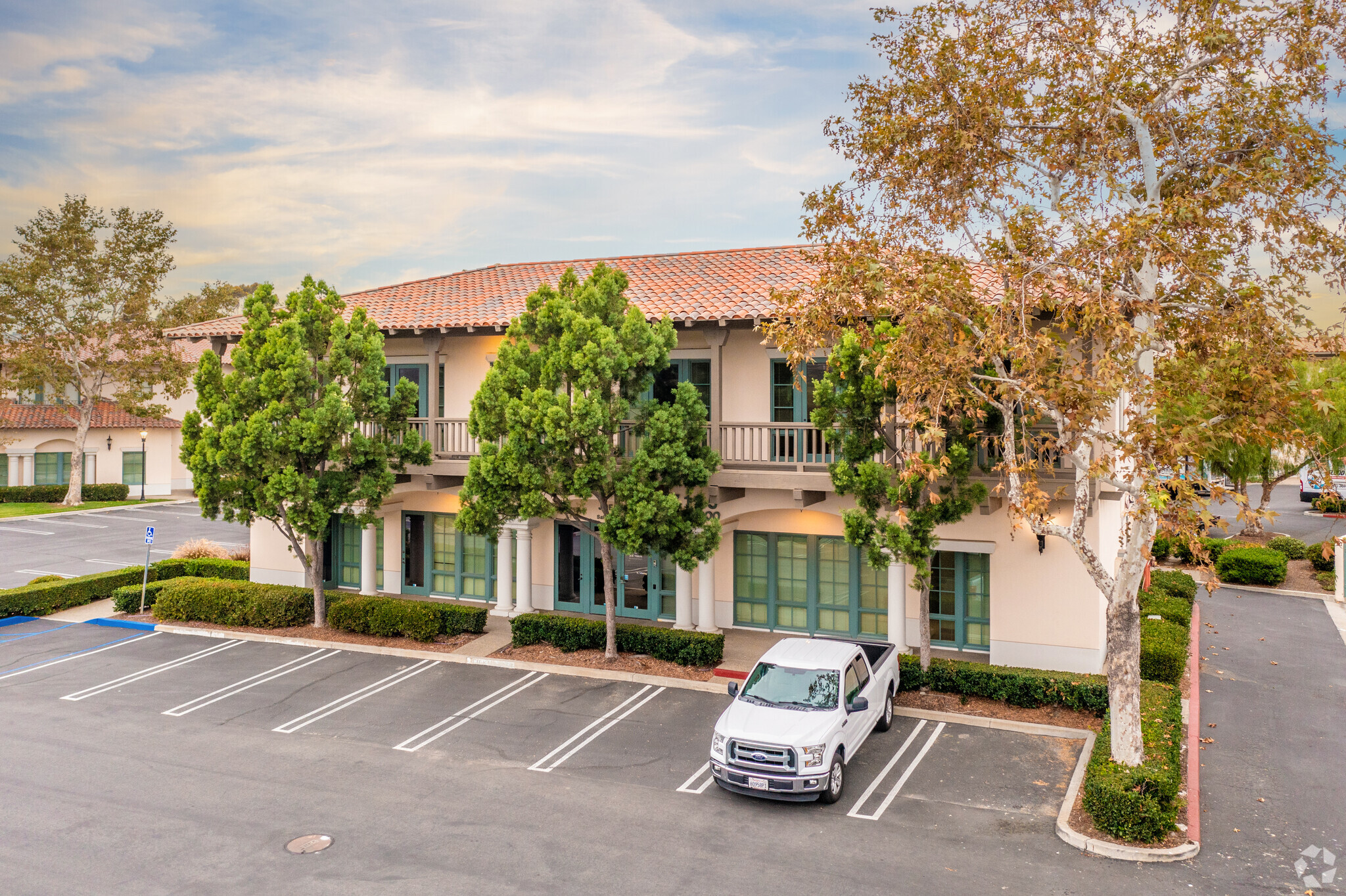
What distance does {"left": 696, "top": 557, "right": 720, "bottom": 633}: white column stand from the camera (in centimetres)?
1927

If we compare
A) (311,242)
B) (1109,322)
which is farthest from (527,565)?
(311,242)

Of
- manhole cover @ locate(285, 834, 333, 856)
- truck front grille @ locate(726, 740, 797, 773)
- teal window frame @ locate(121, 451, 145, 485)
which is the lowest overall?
manhole cover @ locate(285, 834, 333, 856)

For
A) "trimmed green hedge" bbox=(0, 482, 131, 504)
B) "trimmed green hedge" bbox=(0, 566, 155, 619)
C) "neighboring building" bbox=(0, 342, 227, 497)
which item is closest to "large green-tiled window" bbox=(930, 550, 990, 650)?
"trimmed green hedge" bbox=(0, 566, 155, 619)

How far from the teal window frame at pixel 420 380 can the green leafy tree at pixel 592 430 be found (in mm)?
5662

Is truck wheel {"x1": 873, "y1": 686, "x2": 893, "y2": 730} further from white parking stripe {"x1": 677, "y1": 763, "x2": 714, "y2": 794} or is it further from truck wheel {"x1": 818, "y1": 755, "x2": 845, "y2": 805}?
white parking stripe {"x1": 677, "y1": 763, "x2": 714, "y2": 794}

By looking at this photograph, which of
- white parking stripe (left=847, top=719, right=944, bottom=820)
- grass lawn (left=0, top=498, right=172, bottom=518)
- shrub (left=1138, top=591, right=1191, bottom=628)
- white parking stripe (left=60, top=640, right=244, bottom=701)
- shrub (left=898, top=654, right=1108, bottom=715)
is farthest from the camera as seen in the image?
grass lawn (left=0, top=498, right=172, bottom=518)

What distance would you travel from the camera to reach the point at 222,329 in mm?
22969

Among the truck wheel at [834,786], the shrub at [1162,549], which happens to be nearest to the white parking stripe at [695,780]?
Answer: the truck wheel at [834,786]

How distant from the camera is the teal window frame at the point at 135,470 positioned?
50.5m

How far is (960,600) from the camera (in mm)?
17984

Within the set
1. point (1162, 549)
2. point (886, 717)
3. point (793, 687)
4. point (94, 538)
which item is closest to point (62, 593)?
point (94, 538)

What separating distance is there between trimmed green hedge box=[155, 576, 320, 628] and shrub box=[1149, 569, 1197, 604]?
21.0 meters

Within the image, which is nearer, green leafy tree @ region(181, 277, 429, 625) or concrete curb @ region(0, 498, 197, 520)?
green leafy tree @ region(181, 277, 429, 625)

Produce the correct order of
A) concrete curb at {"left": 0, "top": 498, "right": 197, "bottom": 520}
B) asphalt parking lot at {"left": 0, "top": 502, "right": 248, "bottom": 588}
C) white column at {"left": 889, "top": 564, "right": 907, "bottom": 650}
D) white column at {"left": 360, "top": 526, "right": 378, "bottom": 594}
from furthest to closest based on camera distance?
concrete curb at {"left": 0, "top": 498, "right": 197, "bottom": 520} < asphalt parking lot at {"left": 0, "top": 502, "right": 248, "bottom": 588} < white column at {"left": 360, "top": 526, "right": 378, "bottom": 594} < white column at {"left": 889, "top": 564, "right": 907, "bottom": 650}
